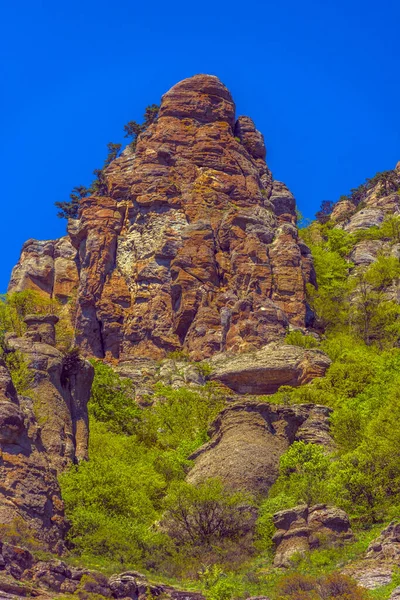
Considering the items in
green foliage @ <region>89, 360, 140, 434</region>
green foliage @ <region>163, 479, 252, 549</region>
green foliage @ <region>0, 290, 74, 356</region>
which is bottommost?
green foliage @ <region>163, 479, 252, 549</region>

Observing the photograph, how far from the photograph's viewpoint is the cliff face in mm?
82812

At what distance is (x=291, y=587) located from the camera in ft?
A: 94.0

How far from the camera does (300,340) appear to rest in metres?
79.2

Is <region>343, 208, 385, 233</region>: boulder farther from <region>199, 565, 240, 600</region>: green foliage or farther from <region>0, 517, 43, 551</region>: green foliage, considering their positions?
<region>0, 517, 43, 551</region>: green foliage

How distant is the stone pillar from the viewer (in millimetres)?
51938

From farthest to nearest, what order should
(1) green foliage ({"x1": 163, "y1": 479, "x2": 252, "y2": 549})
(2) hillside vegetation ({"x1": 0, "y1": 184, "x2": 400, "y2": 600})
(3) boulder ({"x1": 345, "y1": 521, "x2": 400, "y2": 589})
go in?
1. (1) green foliage ({"x1": 163, "y1": 479, "x2": 252, "y2": 549})
2. (2) hillside vegetation ({"x1": 0, "y1": 184, "x2": 400, "y2": 600})
3. (3) boulder ({"x1": 345, "y1": 521, "x2": 400, "y2": 589})

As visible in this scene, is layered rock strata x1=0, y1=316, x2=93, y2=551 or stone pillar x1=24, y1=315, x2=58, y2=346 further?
stone pillar x1=24, y1=315, x2=58, y2=346

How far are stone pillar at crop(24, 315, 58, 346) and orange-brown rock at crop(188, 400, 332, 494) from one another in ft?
27.8

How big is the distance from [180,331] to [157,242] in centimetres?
833

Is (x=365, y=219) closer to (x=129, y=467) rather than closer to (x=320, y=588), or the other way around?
(x=129, y=467)

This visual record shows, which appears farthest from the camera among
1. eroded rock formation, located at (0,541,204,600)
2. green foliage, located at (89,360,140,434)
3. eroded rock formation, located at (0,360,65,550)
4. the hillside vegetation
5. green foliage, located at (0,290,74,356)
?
green foliage, located at (0,290,74,356)

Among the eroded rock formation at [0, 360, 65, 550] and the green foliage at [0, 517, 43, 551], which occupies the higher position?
the eroded rock formation at [0, 360, 65, 550]

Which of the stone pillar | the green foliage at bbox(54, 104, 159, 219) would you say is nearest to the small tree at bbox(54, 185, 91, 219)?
the green foliage at bbox(54, 104, 159, 219)

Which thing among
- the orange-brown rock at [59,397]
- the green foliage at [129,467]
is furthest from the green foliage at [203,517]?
the orange-brown rock at [59,397]
